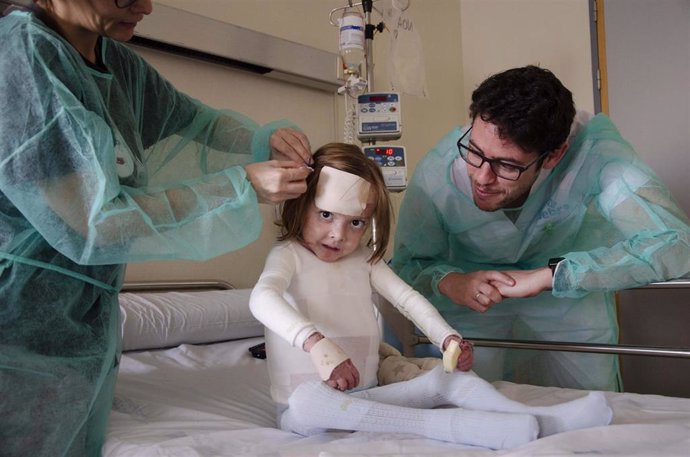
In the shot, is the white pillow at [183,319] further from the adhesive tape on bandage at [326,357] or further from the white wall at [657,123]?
the white wall at [657,123]

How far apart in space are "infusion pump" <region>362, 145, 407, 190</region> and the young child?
32.0 inches

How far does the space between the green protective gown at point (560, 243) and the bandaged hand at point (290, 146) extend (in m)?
0.62

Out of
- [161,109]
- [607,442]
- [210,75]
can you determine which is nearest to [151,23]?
[210,75]

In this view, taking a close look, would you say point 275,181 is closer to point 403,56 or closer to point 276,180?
point 276,180

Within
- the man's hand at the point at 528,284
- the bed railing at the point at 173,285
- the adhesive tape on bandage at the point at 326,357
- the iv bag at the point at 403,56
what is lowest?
the adhesive tape on bandage at the point at 326,357

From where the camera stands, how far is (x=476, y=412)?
3.64ft

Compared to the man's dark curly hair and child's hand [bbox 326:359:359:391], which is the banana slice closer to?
child's hand [bbox 326:359:359:391]

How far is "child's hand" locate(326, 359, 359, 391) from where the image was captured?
119cm

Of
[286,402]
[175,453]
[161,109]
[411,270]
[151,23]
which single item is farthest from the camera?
[151,23]

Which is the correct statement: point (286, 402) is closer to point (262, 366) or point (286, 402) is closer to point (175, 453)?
point (175, 453)

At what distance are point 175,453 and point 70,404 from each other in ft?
0.78

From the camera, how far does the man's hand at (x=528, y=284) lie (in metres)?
1.62

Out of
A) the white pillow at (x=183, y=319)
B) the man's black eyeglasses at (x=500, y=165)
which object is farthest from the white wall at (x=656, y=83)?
the white pillow at (x=183, y=319)

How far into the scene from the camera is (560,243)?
202 centimetres
